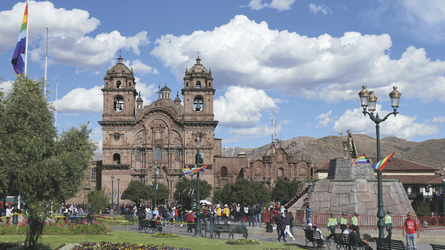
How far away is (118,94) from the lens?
74875mm

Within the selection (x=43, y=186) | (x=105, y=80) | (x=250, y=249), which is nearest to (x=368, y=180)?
(x=250, y=249)

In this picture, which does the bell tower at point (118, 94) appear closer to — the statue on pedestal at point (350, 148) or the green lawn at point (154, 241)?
the statue on pedestal at point (350, 148)

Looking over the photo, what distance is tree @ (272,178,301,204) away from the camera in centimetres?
7010

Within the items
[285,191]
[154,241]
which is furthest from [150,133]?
[154,241]

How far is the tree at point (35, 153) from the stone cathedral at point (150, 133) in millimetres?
56550

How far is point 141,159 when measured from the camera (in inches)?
2938

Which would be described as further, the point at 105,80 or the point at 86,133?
the point at 105,80

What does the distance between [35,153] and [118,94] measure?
60.7 meters

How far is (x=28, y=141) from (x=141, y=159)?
5988 centimetres

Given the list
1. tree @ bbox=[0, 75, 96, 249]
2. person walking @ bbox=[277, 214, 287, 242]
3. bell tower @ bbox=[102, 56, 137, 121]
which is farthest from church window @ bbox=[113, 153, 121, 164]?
tree @ bbox=[0, 75, 96, 249]

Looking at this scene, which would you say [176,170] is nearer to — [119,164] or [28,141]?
[119,164]

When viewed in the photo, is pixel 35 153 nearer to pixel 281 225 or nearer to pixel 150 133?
pixel 281 225

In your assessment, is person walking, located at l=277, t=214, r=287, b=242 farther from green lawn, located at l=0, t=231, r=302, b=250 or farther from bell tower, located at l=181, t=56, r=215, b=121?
bell tower, located at l=181, t=56, r=215, b=121

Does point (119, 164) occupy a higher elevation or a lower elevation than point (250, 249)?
higher
